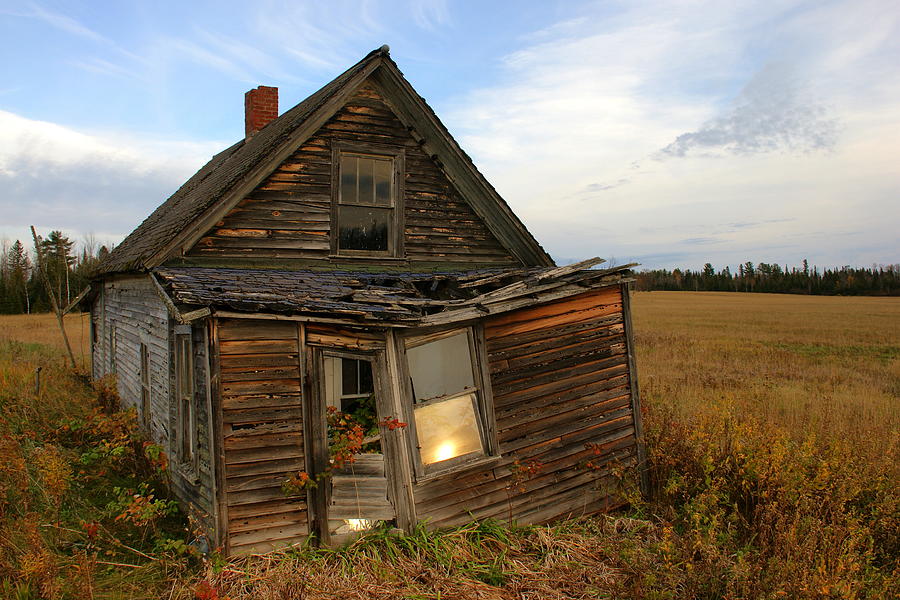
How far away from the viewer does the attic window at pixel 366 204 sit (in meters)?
8.62

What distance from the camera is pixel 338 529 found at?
5.95m

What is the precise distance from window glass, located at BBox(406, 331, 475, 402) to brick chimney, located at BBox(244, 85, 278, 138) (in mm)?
9128

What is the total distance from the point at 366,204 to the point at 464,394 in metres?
3.53

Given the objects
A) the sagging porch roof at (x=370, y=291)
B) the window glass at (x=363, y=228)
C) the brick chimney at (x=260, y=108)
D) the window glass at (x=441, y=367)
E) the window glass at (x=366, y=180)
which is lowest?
the window glass at (x=441, y=367)

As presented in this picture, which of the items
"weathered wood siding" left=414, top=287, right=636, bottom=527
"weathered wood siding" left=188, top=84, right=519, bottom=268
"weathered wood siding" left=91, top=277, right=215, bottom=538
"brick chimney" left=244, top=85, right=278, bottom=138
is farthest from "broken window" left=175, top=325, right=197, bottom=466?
"brick chimney" left=244, top=85, right=278, bottom=138

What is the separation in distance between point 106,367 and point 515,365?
377 inches

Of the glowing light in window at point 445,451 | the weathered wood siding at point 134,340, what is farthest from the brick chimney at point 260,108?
the glowing light in window at point 445,451

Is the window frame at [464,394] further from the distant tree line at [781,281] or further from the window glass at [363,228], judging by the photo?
the distant tree line at [781,281]

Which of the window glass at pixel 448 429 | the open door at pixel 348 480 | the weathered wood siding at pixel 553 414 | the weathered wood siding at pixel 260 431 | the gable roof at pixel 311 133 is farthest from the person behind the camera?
the gable roof at pixel 311 133

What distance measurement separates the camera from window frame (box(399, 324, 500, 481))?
250 inches

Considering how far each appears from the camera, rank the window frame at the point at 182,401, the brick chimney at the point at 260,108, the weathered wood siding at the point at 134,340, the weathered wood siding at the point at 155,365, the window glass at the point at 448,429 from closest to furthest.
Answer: the weathered wood siding at the point at 155,365
the window glass at the point at 448,429
the window frame at the point at 182,401
the weathered wood siding at the point at 134,340
the brick chimney at the point at 260,108

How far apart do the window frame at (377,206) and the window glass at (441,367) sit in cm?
248

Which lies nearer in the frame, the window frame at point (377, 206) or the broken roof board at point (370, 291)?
the broken roof board at point (370, 291)

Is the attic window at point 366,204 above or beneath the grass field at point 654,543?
above
